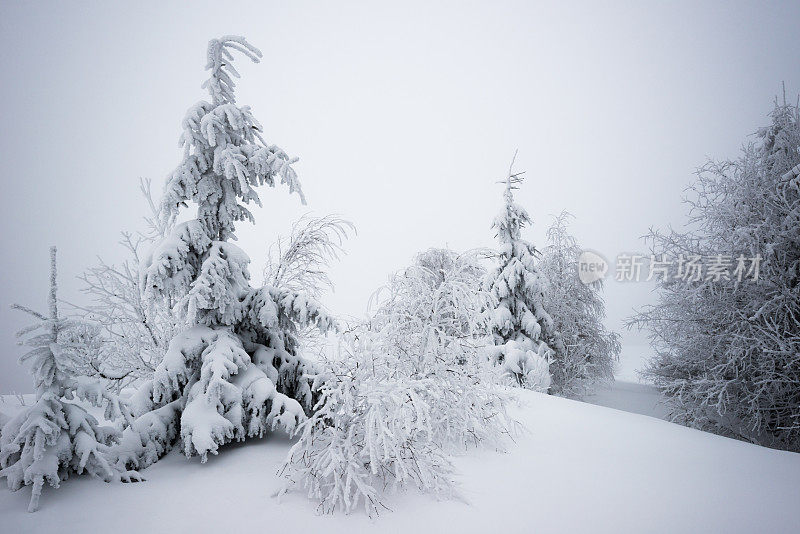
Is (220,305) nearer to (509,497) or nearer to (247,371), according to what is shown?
(247,371)

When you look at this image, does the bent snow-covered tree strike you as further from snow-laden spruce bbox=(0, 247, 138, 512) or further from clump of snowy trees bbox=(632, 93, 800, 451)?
clump of snowy trees bbox=(632, 93, 800, 451)

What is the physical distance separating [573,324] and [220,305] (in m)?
15.9

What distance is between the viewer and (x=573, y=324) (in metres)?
17.4

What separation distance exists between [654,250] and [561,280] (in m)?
6.34

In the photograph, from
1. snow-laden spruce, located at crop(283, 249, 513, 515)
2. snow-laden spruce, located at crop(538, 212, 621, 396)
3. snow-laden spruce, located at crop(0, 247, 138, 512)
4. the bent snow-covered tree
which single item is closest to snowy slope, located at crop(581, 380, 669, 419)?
snow-laden spruce, located at crop(538, 212, 621, 396)

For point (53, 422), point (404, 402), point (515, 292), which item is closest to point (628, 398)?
point (515, 292)

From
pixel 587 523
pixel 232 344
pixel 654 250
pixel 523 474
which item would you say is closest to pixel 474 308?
pixel 523 474

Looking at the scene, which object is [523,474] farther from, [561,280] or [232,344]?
[561,280]

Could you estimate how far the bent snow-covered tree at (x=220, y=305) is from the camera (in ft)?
17.6

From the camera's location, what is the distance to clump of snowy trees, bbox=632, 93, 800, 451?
356 inches

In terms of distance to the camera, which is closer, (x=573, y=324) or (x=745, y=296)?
(x=745, y=296)

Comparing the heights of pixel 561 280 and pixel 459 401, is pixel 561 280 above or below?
above

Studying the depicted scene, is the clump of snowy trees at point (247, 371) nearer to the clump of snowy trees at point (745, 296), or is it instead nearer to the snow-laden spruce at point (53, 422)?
the snow-laden spruce at point (53, 422)

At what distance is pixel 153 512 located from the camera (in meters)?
4.30
